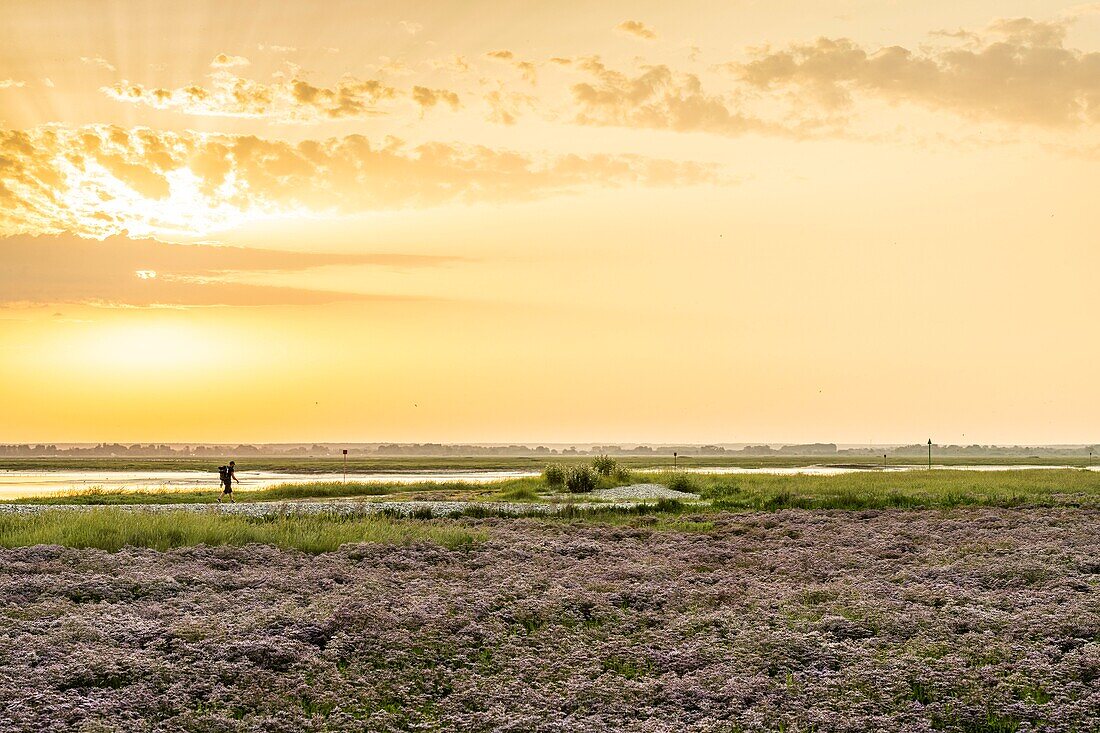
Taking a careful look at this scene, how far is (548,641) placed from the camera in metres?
13.6

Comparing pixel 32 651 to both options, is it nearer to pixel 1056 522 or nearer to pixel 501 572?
pixel 501 572

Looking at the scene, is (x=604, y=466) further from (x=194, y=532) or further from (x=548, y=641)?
(x=548, y=641)

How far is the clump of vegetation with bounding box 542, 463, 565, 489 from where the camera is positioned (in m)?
54.8

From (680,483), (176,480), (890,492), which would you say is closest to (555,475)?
(680,483)

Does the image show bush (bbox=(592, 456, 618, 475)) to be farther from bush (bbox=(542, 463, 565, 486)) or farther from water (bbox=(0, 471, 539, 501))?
water (bbox=(0, 471, 539, 501))

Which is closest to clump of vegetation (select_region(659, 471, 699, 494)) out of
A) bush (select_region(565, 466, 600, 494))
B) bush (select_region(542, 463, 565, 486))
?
bush (select_region(565, 466, 600, 494))

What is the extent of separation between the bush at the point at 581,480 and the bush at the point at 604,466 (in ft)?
8.02

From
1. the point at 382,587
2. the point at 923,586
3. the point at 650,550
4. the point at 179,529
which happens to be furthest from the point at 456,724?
the point at 179,529

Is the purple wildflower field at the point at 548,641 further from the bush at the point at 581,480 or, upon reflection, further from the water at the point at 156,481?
the water at the point at 156,481

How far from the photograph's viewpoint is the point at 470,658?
12.8 metres

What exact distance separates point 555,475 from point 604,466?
492 centimetres

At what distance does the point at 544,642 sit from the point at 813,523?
19395 millimetres

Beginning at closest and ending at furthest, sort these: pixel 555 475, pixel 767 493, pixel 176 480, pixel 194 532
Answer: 1. pixel 194 532
2. pixel 767 493
3. pixel 555 475
4. pixel 176 480

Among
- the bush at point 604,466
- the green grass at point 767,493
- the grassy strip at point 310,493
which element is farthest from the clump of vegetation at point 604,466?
the grassy strip at point 310,493
